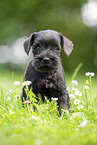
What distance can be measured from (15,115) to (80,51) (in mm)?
10320

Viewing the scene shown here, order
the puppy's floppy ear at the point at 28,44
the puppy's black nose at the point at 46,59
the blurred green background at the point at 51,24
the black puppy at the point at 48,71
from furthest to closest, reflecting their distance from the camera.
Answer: the blurred green background at the point at 51,24 → the puppy's floppy ear at the point at 28,44 → the black puppy at the point at 48,71 → the puppy's black nose at the point at 46,59

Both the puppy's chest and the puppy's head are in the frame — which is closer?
the puppy's head

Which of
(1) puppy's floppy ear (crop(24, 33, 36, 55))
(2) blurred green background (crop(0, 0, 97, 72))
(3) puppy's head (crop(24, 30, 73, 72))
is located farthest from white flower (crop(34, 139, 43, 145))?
(2) blurred green background (crop(0, 0, 97, 72))

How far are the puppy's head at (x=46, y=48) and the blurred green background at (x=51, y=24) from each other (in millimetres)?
8352

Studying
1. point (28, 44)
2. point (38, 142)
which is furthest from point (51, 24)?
point (38, 142)

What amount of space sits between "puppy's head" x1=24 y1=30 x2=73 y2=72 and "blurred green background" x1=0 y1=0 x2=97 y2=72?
835 centimetres

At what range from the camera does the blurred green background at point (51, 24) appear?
12727mm

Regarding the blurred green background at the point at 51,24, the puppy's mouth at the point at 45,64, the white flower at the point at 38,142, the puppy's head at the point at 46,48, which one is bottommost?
the white flower at the point at 38,142

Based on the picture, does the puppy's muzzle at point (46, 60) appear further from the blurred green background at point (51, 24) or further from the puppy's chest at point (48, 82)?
the blurred green background at point (51, 24)

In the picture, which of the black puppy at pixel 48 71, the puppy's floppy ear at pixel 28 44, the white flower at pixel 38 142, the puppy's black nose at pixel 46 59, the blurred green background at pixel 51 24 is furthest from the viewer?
the blurred green background at pixel 51 24

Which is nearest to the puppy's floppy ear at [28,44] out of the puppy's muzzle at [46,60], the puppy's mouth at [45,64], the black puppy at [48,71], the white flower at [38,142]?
the black puppy at [48,71]

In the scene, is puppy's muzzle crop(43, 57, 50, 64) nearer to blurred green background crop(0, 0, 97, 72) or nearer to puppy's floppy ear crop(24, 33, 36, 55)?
puppy's floppy ear crop(24, 33, 36, 55)

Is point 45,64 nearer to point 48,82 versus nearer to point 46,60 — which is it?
point 46,60

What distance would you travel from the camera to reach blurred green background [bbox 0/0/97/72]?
12727 millimetres
